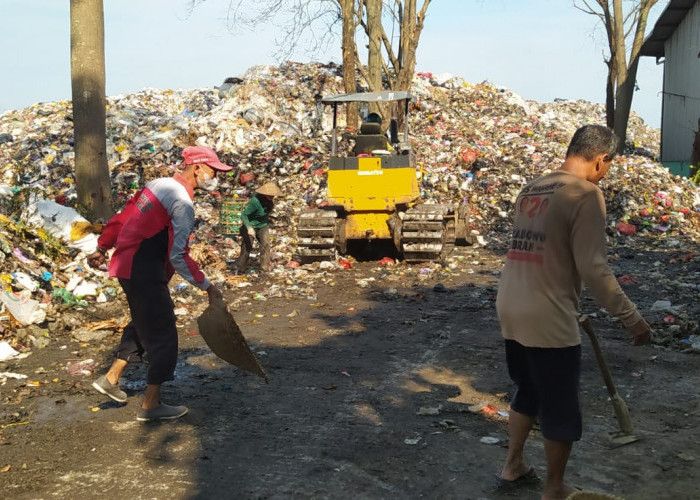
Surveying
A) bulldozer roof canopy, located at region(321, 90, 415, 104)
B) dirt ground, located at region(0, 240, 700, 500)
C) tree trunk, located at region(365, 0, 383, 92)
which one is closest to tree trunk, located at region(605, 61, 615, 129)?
tree trunk, located at region(365, 0, 383, 92)

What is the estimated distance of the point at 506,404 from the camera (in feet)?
16.3

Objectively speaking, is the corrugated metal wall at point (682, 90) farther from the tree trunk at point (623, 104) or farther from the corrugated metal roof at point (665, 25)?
the tree trunk at point (623, 104)

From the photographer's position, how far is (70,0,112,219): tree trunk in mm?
9680

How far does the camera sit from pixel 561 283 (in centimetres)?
319

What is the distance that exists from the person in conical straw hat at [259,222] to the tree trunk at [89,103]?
1959 millimetres

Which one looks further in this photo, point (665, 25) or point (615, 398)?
point (665, 25)

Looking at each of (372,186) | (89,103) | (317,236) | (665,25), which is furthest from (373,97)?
(665,25)

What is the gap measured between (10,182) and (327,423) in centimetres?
1305

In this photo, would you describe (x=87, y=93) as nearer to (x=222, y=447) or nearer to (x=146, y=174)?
(x=146, y=174)

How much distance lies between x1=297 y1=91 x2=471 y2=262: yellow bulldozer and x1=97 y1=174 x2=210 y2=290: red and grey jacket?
6.40 metres

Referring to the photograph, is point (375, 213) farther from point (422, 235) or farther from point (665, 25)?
point (665, 25)

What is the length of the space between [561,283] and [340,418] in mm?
2078

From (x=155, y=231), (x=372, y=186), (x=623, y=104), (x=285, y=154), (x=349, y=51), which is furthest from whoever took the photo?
(x=623, y=104)

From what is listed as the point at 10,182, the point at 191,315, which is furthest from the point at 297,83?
the point at 191,315
